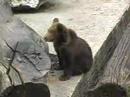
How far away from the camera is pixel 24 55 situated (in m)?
5.01

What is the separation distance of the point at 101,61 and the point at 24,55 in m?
2.35

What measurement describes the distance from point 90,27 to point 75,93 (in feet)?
6.60

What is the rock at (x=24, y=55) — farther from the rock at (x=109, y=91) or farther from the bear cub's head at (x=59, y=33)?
the bear cub's head at (x=59, y=33)

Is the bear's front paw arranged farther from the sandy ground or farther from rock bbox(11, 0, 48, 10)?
rock bbox(11, 0, 48, 10)

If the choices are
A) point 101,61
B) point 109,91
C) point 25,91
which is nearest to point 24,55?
point 25,91

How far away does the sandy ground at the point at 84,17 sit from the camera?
752 centimetres

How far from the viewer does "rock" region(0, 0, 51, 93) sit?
4797 mm

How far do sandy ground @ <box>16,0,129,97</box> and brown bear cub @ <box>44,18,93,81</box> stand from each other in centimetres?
15

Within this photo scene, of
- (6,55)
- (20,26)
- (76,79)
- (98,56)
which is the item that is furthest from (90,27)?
(6,55)

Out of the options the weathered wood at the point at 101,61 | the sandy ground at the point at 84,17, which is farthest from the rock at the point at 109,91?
the sandy ground at the point at 84,17

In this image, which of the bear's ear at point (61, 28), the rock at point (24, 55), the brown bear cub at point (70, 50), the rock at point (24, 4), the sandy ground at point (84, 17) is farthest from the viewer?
the rock at point (24, 4)

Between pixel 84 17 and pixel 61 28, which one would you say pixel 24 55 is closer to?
pixel 61 28

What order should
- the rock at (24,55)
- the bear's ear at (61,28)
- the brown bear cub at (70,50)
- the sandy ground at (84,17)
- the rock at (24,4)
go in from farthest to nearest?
the rock at (24,4) → the sandy ground at (84,17) → the brown bear cub at (70,50) → the bear's ear at (61,28) → the rock at (24,55)

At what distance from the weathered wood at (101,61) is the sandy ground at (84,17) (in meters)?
0.07
